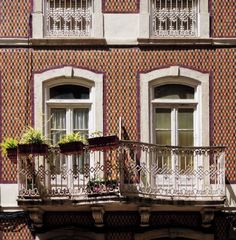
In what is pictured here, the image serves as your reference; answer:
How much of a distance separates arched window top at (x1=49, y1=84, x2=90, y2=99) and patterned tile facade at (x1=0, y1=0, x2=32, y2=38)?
1.43 m

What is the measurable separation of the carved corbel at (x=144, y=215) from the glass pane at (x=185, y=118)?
7.28 feet

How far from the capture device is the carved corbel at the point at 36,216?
1864cm

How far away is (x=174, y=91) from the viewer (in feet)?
64.8

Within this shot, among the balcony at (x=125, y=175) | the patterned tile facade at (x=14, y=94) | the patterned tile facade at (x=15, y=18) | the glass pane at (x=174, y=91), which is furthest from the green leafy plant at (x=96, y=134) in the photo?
the patterned tile facade at (x=15, y=18)

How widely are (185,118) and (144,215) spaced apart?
8.29 feet

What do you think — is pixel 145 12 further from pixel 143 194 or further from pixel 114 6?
pixel 143 194

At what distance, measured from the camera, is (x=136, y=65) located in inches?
772

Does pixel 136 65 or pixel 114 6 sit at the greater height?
pixel 114 6

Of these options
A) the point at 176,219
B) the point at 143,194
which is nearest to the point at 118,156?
the point at 143,194

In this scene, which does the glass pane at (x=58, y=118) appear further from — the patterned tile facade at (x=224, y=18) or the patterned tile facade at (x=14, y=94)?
the patterned tile facade at (x=224, y=18)

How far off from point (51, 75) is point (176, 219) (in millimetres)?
4327

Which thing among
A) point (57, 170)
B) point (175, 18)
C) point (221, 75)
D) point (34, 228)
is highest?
point (175, 18)

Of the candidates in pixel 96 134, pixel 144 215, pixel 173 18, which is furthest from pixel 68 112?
pixel 173 18

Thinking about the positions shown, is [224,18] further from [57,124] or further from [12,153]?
[12,153]
